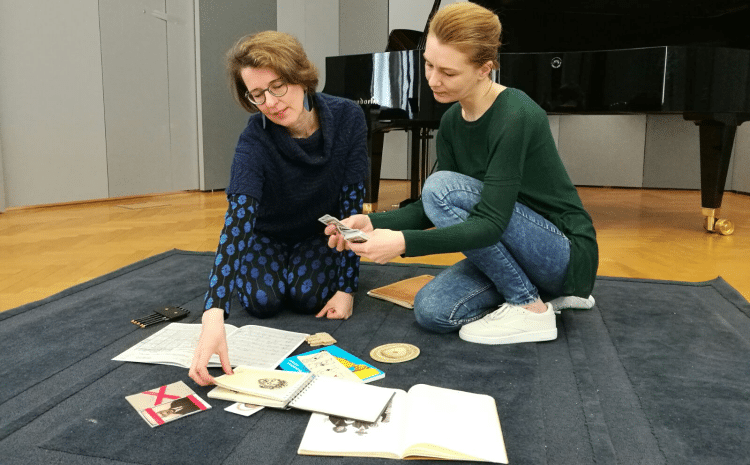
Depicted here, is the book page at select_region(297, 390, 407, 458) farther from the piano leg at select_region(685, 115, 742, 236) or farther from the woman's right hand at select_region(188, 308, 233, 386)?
the piano leg at select_region(685, 115, 742, 236)

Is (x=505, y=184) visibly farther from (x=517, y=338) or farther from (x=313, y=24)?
(x=313, y=24)

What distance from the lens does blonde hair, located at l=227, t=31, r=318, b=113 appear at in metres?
1.40

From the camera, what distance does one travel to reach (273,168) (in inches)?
64.8

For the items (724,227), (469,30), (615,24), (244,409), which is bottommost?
(244,409)

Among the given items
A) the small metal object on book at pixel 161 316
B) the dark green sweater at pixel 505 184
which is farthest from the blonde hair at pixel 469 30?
the small metal object on book at pixel 161 316

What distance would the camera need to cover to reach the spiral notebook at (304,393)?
3.61 ft

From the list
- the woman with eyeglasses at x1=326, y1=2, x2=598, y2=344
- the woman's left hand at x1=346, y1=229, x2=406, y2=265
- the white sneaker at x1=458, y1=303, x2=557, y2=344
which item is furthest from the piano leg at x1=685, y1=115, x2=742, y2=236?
the woman's left hand at x1=346, y1=229, x2=406, y2=265

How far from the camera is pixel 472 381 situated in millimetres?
1318

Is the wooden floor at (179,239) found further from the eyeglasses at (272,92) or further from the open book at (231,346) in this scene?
the eyeglasses at (272,92)

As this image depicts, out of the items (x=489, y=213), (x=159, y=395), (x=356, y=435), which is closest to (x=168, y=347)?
(x=159, y=395)

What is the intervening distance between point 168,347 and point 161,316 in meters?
0.29

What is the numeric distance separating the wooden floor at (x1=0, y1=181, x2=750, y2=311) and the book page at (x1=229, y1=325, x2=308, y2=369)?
34.8 inches

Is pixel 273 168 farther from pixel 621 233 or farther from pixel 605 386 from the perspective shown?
pixel 621 233

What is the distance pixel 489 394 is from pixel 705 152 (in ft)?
8.11
